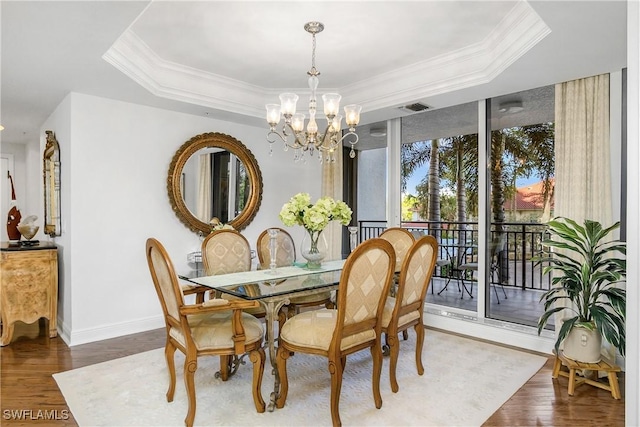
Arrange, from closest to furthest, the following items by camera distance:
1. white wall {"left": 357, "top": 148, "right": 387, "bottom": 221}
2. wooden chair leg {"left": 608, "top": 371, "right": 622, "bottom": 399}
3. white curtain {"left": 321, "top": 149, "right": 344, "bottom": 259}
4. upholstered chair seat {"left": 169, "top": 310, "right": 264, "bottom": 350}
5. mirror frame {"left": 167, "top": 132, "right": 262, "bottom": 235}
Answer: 1. upholstered chair seat {"left": 169, "top": 310, "right": 264, "bottom": 350}
2. wooden chair leg {"left": 608, "top": 371, "right": 622, "bottom": 399}
3. mirror frame {"left": 167, "top": 132, "right": 262, "bottom": 235}
4. white wall {"left": 357, "top": 148, "right": 387, "bottom": 221}
5. white curtain {"left": 321, "top": 149, "right": 344, "bottom": 259}

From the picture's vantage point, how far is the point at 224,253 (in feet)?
11.0

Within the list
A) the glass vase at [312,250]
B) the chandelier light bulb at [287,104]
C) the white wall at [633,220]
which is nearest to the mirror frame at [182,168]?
the glass vase at [312,250]

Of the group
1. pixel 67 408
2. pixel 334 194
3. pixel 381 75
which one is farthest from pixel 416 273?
pixel 334 194

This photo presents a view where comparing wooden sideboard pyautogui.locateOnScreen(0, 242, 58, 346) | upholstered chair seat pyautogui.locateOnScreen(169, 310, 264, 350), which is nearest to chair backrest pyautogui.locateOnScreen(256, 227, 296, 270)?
upholstered chair seat pyautogui.locateOnScreen(169, 310, 264, 350)

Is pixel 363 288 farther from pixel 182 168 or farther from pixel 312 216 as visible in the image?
pixel 182 168

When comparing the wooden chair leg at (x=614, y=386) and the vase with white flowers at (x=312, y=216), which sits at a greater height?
the vase with white flowers at (x=312, y=216)

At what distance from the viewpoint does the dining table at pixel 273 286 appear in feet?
7.84

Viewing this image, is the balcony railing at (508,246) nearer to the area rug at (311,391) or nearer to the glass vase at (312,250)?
the area rug at (311,391)

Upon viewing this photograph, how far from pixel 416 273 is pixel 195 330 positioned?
1.52m

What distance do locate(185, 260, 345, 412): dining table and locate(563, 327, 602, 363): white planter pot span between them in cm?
175

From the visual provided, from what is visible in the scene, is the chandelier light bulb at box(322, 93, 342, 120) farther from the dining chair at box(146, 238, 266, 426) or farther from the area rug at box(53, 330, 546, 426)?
the area rug at box(53, 330, 546, 426)

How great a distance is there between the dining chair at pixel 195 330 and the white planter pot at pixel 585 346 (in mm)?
2203

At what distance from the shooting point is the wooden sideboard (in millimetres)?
3535

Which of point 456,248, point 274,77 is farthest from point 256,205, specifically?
point 456,248
